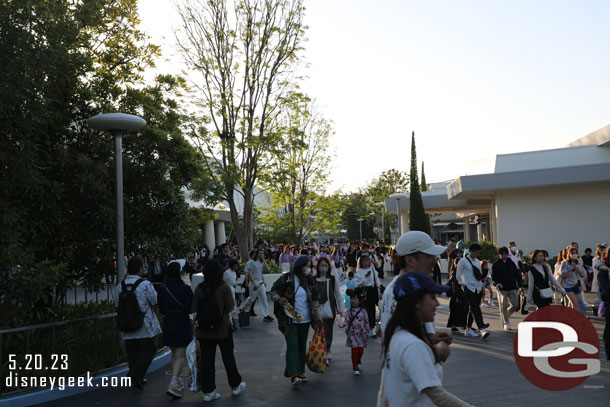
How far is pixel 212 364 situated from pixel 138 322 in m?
1.19

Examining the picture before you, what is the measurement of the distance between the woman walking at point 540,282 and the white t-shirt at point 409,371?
8.70 m

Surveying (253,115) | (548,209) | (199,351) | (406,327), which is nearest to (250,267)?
(253,115)

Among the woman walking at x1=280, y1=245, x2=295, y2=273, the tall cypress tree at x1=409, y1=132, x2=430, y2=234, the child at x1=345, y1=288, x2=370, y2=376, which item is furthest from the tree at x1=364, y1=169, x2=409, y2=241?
the child at x1=345, y1=288, x2=370, y2=376

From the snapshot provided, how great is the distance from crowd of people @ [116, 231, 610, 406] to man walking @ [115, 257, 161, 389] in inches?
0.5

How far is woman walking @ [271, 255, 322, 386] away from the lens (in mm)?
7395

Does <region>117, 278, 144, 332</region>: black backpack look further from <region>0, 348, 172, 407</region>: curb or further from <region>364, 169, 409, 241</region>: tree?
<region>364, 169, 409, 241</region>: tree

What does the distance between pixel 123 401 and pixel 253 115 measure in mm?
12885

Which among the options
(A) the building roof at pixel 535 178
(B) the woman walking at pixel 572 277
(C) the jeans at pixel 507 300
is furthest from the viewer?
(A) the building roof at pixel 535 178

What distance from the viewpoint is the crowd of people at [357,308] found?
8.41 ft

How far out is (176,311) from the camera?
23.9 feet

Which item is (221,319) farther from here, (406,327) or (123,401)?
(406,327)

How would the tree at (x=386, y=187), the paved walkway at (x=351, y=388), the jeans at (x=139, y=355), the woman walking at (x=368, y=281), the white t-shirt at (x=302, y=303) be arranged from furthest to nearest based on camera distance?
the tree at (x=386, y=187) → the woman walking at (x=368, y=281) → the white t-shirt at (x=302, y=303) → the jeans at (x=139, y=355) → the paved walkway at (x=351, y=388)

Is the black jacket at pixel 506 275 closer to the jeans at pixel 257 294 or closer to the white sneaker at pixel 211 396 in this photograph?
the jeans at pixel 257 294

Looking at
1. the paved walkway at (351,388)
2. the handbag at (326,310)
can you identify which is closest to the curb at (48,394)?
the paved walkway at (351,388)
